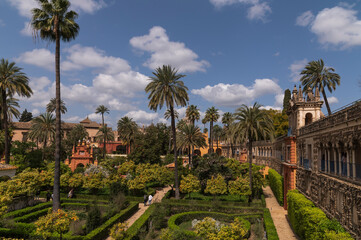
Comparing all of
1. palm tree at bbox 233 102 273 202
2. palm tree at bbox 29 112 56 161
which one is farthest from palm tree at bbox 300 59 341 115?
palm tree at bbox 29 112 56 161

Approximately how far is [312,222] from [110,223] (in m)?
15.3

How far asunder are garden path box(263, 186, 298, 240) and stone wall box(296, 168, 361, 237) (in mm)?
3533

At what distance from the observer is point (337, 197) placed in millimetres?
15148

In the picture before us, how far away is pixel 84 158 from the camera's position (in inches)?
2132

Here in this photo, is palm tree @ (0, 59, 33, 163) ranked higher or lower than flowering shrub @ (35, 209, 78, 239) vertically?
higher

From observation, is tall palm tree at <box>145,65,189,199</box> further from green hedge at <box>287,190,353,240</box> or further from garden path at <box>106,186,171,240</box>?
green hedge at <box>287,190,353,240</box>

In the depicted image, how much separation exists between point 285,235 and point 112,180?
2221 cm

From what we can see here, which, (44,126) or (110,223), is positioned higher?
(44,126)

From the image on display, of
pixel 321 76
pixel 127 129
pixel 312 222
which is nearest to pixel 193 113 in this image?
pixel 127 129

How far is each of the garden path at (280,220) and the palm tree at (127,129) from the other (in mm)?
39601

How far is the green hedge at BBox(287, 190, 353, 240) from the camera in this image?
13445 millimetres

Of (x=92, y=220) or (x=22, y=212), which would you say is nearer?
(x=92, y=220)

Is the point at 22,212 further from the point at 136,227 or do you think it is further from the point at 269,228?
the point at 269,228

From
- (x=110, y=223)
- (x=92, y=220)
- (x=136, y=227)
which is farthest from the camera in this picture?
(x=110, y=223)
